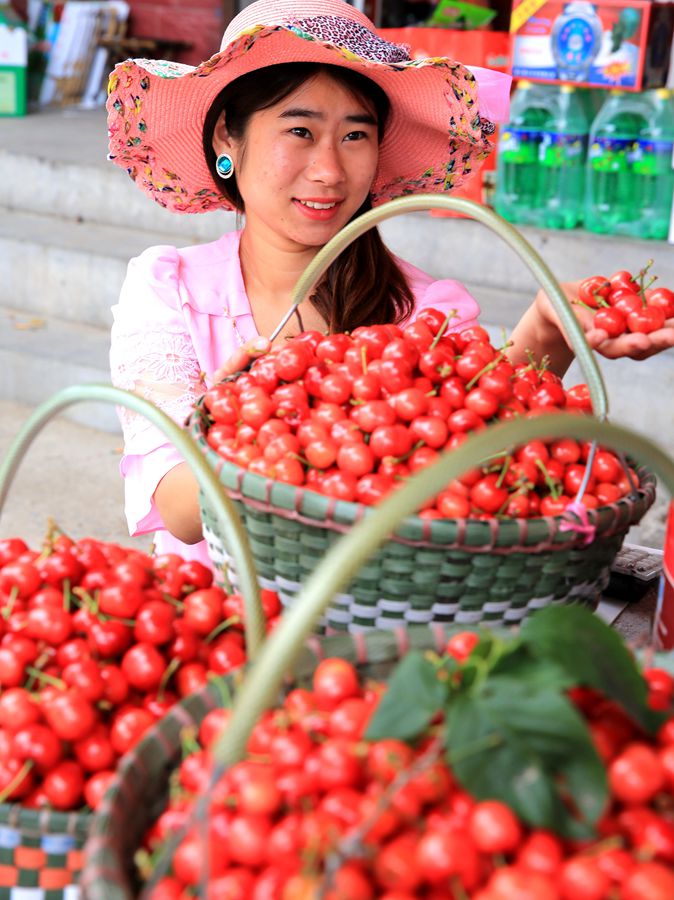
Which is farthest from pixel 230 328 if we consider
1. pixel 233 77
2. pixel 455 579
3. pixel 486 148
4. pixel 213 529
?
pixel 455 579

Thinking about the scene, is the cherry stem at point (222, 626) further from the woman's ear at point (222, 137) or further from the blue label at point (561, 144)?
the blue label at point (561, 144)

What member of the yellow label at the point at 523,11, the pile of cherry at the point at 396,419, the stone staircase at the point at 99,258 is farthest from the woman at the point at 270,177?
the yellow label at the point at 523,11

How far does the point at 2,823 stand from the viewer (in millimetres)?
804

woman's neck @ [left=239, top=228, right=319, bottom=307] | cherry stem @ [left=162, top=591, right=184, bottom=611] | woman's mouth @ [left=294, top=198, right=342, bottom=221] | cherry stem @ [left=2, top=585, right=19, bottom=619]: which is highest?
woman's mouth @ [left=294, top=198, right=342, bottom=221]

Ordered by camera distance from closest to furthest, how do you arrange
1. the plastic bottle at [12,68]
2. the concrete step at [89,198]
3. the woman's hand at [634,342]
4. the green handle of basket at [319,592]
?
the green handle of basket at [319,592] → the woman's hand at [634,342] → the concrete step at [89,198] → the plastic bottle at [12,68]

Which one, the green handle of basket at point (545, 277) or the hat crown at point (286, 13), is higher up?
the hat crown at point (286, 13)

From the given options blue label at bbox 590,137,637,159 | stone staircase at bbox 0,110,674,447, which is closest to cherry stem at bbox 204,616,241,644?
stone staircase at bbox 0,110,674,447

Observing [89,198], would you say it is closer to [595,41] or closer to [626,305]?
[595,41]

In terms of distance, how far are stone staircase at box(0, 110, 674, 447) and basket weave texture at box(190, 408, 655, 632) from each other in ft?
7.40

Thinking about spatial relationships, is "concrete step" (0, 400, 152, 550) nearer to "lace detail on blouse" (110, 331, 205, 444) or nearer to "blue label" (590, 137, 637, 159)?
"lace detail on blouse" (110, 331, 205, 444)

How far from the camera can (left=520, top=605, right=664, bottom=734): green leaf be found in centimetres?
75

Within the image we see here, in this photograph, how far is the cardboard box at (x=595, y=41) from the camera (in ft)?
11.0

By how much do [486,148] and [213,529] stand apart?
1.07 metres

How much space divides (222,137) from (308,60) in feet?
0.92
